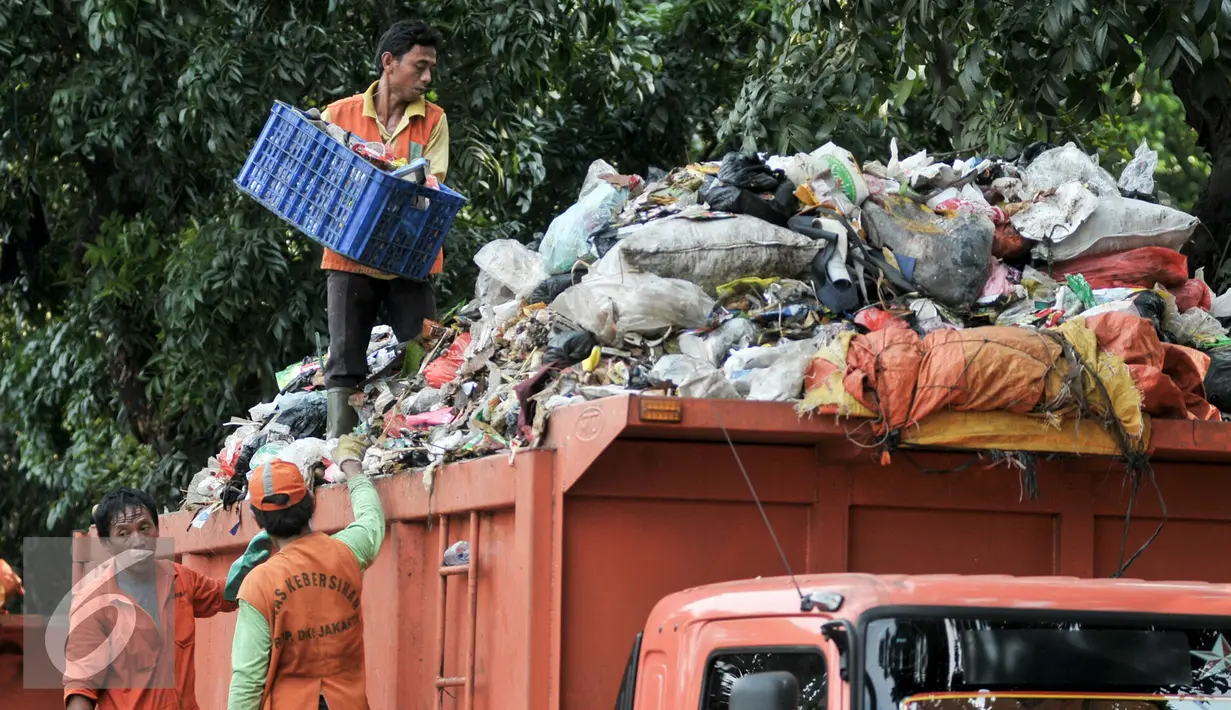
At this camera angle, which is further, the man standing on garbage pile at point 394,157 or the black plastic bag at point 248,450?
the black plastic bag at point 248,450

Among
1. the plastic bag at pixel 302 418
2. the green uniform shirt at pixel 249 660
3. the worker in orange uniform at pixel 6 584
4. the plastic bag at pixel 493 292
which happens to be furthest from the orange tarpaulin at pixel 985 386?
the worker in orange uniform at pixel 6 584

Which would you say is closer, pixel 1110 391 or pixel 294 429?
pixel 1110 391

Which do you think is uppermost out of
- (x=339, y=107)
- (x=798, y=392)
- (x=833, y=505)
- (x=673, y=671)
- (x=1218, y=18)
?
(x=1218, y=18)

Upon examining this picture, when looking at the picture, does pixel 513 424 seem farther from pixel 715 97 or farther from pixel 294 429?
pixel 715 97

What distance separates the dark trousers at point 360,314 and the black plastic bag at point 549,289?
2.78 feet

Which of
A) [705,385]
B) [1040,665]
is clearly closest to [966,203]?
[705,385]

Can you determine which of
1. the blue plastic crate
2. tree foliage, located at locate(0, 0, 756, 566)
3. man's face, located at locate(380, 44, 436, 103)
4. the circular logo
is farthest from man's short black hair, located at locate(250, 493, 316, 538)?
tree foliage, located at locate(0, 0, 756, 566)

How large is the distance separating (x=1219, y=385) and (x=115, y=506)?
3.30m

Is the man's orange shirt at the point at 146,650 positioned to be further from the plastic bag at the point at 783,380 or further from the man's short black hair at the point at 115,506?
the plastic bag at the point at 783,380

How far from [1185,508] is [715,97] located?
27.0 feet

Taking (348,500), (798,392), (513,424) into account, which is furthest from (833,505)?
(348,500)

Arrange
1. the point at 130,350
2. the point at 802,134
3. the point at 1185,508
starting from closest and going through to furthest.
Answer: the point at 1185,508
the point at 802,134
the point at 130,350

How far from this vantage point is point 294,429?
6156 millimetres

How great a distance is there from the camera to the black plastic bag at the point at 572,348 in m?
4.43
